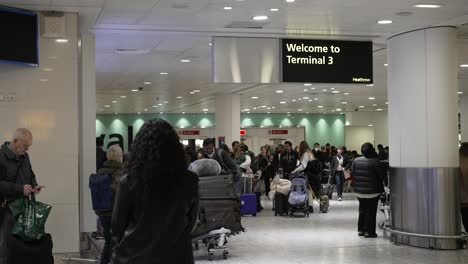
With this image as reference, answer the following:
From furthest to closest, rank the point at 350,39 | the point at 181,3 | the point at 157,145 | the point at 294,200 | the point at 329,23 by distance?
the point at 294,200 → the point at 350,39 → the point at 329,23 → the point at 181,3 → the point at 157,145

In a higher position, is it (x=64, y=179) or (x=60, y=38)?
(x=60, y=38)

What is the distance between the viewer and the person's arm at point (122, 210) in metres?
3.30

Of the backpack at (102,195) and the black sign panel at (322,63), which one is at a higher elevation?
the black sign panel at (322,63)

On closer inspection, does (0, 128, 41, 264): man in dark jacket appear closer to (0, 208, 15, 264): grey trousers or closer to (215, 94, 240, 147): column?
(0, 208, 15, 264): grey trousers

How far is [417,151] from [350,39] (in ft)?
7.30

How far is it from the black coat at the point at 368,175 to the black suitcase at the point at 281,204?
4348 mm

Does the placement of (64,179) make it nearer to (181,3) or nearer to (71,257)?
(71,257)

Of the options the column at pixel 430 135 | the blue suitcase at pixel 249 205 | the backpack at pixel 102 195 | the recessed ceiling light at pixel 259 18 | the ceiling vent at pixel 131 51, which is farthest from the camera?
the blue suitcase at pixel 249 205

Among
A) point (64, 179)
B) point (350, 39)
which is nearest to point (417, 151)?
point (350, 39)

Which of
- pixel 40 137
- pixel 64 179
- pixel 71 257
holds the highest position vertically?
pixel 40 137

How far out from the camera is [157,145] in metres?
3.31

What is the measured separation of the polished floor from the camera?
364 inches

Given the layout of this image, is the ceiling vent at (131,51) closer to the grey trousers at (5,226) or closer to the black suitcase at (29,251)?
the black suitcase at (29,251)

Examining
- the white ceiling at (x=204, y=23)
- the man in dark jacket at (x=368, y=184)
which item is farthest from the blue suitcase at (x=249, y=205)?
the man in dark jacket at (x=368, y=184)
